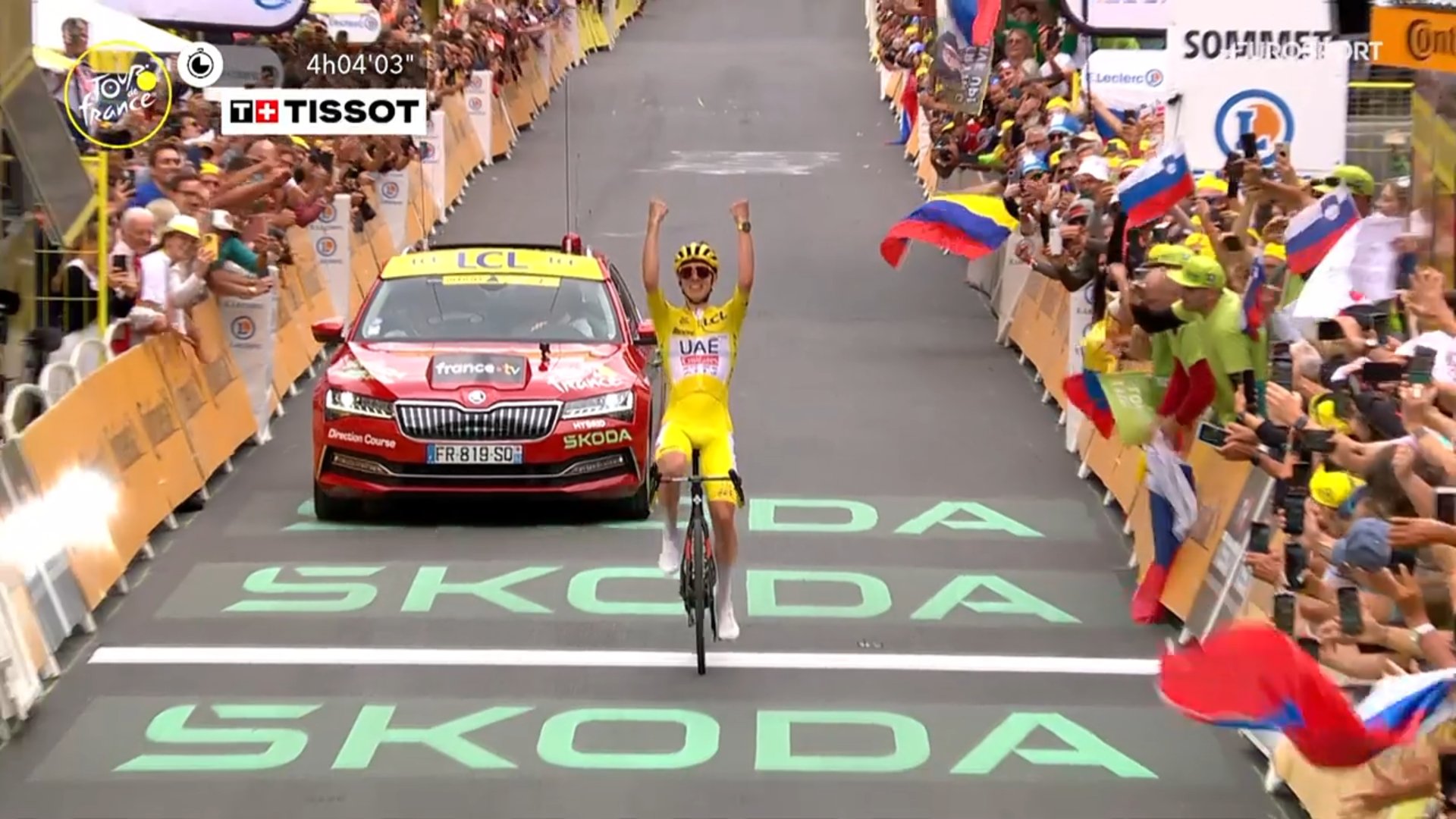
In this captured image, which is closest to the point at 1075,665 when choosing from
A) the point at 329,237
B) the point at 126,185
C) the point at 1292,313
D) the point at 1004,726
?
the point at 1004,726

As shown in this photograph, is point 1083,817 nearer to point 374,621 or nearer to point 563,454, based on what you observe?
point 374,621

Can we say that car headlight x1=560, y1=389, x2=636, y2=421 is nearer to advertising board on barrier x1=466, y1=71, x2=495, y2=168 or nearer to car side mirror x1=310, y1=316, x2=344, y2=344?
car side mirror x1=310, y1=316, x2=344, y2=344

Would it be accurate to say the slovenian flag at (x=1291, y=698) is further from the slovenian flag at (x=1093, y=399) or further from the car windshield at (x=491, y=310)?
the car windshield at (x=491, y=310)

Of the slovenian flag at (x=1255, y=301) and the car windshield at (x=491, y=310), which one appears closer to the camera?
the slovenian flag at (x=1255, y=301)

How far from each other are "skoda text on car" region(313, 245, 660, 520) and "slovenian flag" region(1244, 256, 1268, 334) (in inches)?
182

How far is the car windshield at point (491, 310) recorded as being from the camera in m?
15.9

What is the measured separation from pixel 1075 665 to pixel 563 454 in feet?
13.4

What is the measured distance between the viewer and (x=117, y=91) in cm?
1875

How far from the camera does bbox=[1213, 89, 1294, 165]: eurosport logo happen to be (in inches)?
585

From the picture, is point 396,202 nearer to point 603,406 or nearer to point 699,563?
point 603,406

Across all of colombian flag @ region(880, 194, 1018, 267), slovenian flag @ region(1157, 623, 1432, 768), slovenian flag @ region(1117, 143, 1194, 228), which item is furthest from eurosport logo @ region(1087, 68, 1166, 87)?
slovenian flag @ region(1157, 623, 1432, 768)

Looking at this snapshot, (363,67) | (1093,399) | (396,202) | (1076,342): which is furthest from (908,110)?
(1093,399)

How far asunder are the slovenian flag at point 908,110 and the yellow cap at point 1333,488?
26.5 metres

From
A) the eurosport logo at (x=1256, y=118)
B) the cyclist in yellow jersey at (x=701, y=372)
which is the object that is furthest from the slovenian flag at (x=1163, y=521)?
A: the eurosport logo at (x=1256, y=118)
